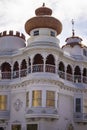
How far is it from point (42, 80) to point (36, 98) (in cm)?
197

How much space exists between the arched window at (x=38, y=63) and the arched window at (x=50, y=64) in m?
0.68

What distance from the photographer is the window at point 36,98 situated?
35694 millimetres

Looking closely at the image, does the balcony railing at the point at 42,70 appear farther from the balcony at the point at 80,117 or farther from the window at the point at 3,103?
the balcony at the point at 80,117

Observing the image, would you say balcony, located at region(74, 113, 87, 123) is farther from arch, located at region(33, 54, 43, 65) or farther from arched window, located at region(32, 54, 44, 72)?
arch, located at region(33, 54, 43, 65)

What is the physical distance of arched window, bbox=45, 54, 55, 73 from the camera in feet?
122

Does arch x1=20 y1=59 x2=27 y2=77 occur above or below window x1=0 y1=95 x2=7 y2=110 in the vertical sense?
above

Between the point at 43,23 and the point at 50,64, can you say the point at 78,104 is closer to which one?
the point at 50,64

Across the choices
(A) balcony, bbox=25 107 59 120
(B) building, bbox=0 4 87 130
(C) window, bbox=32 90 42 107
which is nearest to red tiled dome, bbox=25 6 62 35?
(B) building, bbox=0 4 87 130

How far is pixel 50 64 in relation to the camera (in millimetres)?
39219

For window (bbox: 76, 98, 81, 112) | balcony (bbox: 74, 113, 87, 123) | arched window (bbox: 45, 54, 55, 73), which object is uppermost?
arched window (bbox: 45, 54, 55, 73)

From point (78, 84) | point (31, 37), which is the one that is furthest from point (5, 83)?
point (78, 84)

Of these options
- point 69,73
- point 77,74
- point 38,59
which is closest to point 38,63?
point 38,59

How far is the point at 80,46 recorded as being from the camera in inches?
1687

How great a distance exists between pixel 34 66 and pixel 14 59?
162 inches
